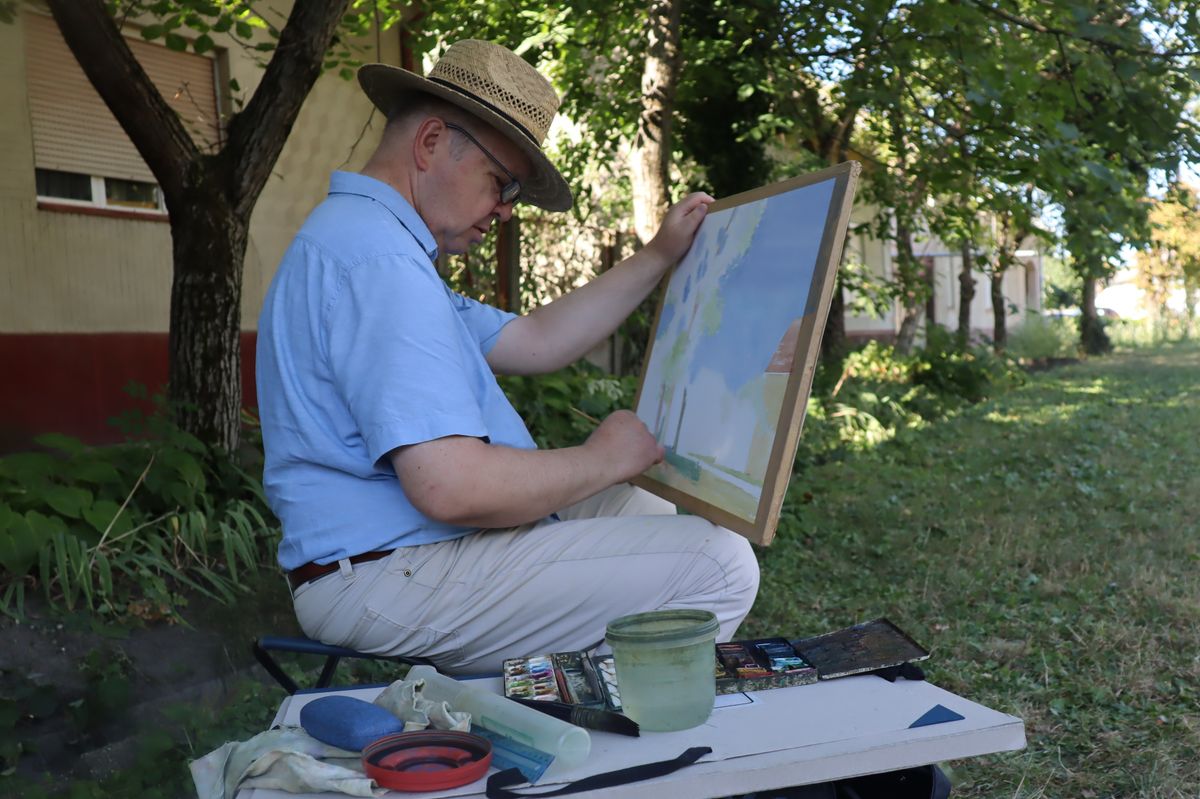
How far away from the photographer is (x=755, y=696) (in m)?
1.86

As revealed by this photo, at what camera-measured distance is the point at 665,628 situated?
177 cm

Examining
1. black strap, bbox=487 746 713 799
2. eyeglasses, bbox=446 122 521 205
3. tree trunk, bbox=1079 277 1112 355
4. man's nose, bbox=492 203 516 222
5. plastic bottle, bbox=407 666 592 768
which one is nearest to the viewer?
black strap, bbox=487 746 713 799

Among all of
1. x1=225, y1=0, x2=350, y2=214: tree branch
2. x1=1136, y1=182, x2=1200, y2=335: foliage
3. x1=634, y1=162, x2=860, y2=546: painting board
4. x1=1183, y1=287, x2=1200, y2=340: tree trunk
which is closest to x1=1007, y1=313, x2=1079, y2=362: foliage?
x1=1136, y1=182, x2=1200, y2=335: foliage

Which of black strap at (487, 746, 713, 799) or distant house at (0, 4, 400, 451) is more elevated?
distant house at (0, 4, 400, 451)

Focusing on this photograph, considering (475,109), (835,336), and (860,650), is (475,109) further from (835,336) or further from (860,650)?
(835,336)

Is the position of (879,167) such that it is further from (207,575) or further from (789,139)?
(207,575)

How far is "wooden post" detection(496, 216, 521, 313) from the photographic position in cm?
828

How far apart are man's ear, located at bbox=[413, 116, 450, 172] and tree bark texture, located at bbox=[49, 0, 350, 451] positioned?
8.99 ft

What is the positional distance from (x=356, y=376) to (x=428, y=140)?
62cm

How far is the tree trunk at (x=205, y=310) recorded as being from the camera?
468 cm

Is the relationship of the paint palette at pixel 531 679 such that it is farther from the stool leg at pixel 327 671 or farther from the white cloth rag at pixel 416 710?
the stool leg at pixel 327 671

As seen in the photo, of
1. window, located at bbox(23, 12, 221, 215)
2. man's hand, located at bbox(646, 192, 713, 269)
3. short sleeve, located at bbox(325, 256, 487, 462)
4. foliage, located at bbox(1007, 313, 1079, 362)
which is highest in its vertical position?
window, located at bbox(23, 12, 221, 215)

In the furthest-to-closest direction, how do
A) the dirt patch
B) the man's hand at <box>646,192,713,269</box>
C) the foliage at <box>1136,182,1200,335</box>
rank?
the foliage at <box>1136,182,1200,335</box>, the dirt patch, the man's hand at <box>646,192,713,269</box>

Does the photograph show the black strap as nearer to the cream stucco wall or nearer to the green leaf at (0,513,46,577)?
the green leaf at (0,513,46,577)
